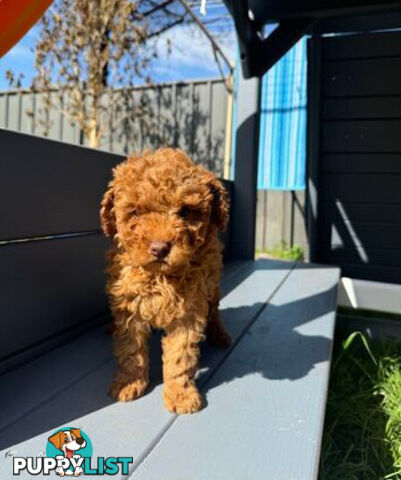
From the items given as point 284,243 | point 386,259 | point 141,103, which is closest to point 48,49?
point 141,103

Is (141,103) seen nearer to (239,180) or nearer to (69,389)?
(239,180)

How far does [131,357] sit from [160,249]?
0.40 meters

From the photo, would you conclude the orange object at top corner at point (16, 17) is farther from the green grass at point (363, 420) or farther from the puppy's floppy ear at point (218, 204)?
the green grass at point (363, 420)

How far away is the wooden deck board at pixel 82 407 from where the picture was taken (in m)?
1.08

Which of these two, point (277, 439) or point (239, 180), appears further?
point (239, 180)

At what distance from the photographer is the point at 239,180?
152 inches

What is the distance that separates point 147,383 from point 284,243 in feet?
17.1

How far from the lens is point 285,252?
6.02 m

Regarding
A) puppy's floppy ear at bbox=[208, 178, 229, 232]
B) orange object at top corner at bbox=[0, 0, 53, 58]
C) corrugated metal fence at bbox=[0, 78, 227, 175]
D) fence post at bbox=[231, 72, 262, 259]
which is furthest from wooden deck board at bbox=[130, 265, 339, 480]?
corrugated metal fence at bbox=[0, 78, 227, 175]

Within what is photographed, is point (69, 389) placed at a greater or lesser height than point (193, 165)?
lesser

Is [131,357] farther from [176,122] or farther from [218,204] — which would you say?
[176,122]

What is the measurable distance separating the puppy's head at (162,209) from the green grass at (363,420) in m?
1.04

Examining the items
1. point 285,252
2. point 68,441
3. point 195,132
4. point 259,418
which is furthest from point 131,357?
point 195,132

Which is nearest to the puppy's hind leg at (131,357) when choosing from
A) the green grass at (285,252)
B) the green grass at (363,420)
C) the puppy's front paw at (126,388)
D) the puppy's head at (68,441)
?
the puppy's front paw at (126,388)
